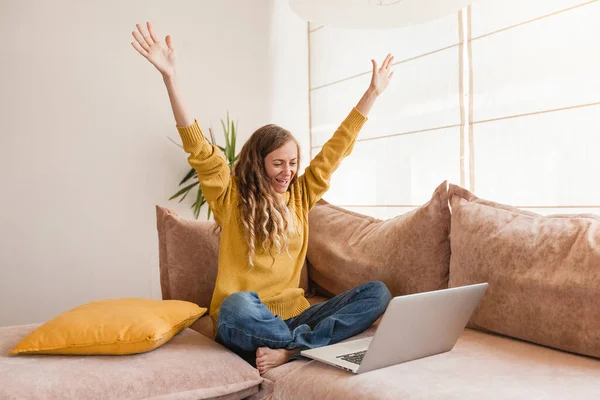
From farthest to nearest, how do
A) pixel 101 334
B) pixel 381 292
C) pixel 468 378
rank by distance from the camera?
pixel 381 292 < pixel 101 334 < pixel 468 378

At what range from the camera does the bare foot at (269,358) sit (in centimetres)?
164

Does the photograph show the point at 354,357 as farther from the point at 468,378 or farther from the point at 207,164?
the point at 207,164

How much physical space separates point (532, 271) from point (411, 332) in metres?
0.45

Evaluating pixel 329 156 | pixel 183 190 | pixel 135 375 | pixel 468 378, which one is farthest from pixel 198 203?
pixel 468 378

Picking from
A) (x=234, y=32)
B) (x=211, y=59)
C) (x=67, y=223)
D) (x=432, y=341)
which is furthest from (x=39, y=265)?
(x=432, y=341)

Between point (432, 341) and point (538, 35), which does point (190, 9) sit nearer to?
point (538, 35)

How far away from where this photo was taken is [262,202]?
2.02 meters

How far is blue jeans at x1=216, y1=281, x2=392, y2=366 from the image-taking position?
5.53 feet

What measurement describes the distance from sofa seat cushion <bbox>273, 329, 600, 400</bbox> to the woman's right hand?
3.32 ft

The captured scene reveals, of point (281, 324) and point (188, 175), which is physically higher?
point (188, 175)

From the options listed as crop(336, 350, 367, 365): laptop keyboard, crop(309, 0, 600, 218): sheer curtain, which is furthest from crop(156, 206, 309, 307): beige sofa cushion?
crop(309, 0, 600, 218): sheer curtain

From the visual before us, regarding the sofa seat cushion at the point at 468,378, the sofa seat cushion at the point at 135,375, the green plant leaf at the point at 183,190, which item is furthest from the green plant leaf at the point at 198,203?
the sofa seat cushion at the point at 468,378

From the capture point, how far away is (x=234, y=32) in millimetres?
3885

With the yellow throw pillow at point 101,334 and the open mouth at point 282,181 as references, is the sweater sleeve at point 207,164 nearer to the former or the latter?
the open mouth at point 282,181
